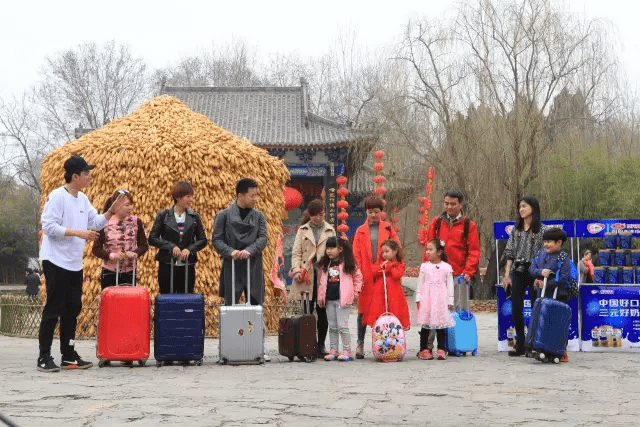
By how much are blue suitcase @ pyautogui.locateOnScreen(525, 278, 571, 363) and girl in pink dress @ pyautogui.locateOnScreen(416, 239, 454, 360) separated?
85 centimetres

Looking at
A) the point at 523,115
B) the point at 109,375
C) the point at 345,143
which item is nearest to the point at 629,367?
the point at 109,375

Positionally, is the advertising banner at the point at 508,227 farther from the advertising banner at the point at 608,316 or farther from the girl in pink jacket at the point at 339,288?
the girl in pink jacket at the point at 339,288

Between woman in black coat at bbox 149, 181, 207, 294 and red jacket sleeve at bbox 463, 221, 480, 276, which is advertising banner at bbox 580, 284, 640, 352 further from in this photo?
woman in black coat at bbox 149, 181, 207, 294

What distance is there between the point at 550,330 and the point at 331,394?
3086 millimetres

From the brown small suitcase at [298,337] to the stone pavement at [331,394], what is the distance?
14cm

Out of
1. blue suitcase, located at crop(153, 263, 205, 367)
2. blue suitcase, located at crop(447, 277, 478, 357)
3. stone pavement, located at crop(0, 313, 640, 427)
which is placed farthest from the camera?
blue suitcase, located at crop(447, 277, 478, 357)

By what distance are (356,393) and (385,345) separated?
238 centimetres

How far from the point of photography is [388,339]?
8.70m

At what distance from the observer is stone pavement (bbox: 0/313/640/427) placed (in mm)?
5289

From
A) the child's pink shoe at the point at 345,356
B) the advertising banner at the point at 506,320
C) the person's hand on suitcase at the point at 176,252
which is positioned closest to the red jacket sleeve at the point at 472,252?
the advertising banner at the point at 506,320

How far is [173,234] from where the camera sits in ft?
28.0

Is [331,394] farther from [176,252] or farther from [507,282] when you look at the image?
[507,282]

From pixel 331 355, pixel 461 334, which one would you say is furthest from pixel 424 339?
pixel 331 355

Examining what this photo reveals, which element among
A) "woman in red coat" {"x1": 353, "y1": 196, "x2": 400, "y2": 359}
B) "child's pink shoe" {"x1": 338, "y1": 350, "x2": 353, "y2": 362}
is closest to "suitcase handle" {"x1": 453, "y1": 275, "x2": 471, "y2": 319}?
"woman in red coat" {"x1": 353, "y1": 196, "x2": 400, "y2": 359}
